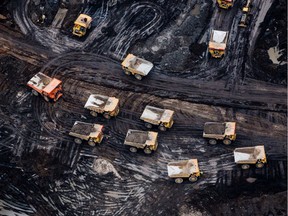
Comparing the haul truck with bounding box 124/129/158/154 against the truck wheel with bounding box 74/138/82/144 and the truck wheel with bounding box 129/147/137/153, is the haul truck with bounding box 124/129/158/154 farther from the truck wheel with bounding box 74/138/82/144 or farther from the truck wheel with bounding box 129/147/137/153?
the truck wheel with bounding box 74/138/82/144

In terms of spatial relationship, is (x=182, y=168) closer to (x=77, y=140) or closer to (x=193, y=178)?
(x=193, y=178)

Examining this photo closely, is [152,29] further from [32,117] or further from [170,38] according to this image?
[32,117]

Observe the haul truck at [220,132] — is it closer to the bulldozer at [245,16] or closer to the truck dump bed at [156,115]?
the truck dump bed at [156,115]

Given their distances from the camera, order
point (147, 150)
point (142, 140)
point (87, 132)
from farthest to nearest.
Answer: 1. point (87, 132)
2. point (147, 150)
3. point (142, 140)

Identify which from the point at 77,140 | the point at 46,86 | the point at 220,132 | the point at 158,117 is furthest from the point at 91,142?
the point at 220,132

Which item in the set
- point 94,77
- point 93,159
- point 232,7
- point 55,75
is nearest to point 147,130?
point 93,159

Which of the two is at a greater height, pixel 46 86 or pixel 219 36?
pixel 219 36

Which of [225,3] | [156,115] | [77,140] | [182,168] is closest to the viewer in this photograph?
[182,168]

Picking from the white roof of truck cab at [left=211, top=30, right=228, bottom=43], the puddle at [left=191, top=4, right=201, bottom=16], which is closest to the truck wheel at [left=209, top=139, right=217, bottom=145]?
the white roof of truck cab at [left=211, top=30, right=228, bottom=43]
